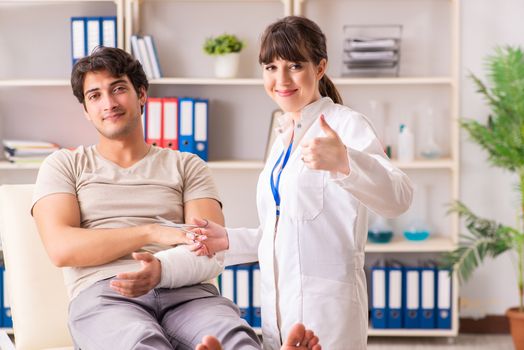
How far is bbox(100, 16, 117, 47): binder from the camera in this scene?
3916 millimetres

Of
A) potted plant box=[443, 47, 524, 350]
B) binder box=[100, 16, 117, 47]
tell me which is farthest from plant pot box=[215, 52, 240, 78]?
potted plant box=[443, 47, 524, 350]

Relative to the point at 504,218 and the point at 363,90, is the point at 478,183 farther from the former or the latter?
the point at 363,90

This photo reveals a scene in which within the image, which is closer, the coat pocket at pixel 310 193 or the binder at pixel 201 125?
the coat pocket at pixel 310 193

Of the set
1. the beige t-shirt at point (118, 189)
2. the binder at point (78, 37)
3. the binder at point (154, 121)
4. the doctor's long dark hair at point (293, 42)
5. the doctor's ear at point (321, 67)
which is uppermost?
the binder at point (78, 37)

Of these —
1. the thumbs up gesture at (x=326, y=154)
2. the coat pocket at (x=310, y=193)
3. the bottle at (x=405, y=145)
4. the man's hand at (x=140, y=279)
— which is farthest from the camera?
the bottle at (x=405, y=145)

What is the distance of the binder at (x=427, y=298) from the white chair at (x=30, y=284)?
2140 mm

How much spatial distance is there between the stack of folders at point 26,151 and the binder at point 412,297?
1.80 m

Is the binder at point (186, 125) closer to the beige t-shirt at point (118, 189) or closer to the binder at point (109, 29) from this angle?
the binder at point (109, 29)

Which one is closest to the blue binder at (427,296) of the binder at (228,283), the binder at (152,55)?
the binder at (228,283)

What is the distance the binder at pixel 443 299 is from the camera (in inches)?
157

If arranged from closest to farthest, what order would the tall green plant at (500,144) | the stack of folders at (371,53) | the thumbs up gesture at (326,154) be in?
the thumbs up gesture at (326,154)
the tall green plant at (500,144)
the stack of folders at (371,53)

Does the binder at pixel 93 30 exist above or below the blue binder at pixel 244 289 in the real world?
above

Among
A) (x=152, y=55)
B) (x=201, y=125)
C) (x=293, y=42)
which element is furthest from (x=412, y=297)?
(x=293, y=42)

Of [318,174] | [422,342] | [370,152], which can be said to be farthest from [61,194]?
[422,342]
